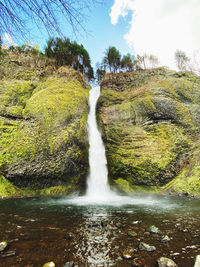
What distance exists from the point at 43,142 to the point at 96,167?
4720 mm

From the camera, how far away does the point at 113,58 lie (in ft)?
Answer: 99.4

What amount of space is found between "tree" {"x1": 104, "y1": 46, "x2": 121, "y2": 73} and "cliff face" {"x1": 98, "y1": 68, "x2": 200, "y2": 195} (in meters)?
13.9

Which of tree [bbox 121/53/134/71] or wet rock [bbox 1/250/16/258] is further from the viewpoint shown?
tree [bbox 121/53/134/71]

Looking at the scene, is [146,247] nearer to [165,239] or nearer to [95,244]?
[165,239]

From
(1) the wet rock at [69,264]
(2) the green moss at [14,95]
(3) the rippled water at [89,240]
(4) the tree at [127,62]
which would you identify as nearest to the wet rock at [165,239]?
(3) the rippled water at [89,240]

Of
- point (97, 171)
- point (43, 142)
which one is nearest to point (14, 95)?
point (43, 142)

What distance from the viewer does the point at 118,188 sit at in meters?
11.5

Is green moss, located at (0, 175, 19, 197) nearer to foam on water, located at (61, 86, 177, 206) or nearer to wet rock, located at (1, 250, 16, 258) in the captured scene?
foam on water, located at (61, 86, 177, 206)

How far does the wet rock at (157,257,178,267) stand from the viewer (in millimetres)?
2184

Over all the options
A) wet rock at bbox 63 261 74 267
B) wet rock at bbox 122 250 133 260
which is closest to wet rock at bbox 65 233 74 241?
wet rock at bbox 63 261 74 267

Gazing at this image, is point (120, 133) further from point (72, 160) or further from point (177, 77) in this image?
point (177, 77)

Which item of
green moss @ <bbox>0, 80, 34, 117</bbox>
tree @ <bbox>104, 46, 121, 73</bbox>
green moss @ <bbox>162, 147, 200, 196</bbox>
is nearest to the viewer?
green moss @ <bbox>162, 147, 200, 196</bbox>

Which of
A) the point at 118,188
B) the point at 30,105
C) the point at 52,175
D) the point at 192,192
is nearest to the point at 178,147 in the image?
the point at 192,192

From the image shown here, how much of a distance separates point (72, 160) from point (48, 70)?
1414cm
